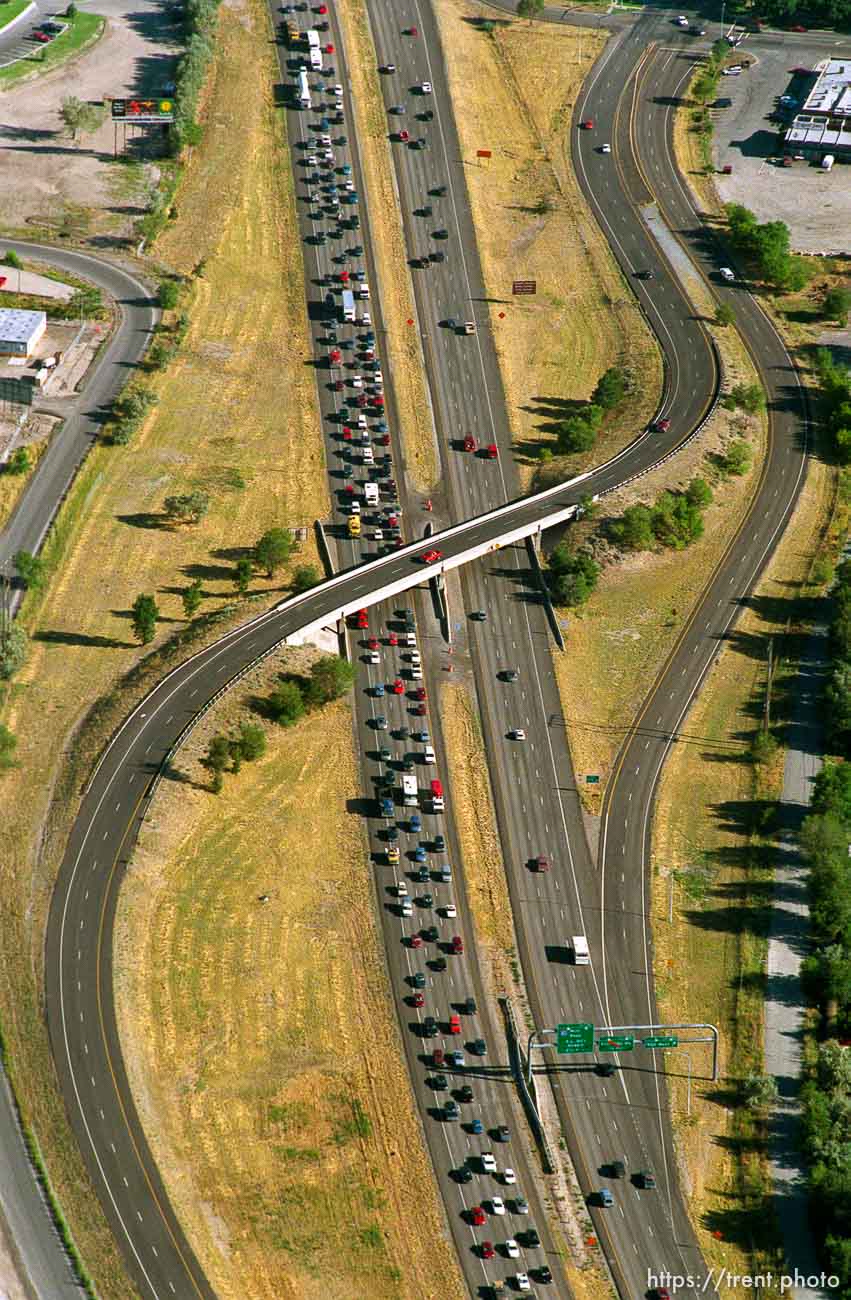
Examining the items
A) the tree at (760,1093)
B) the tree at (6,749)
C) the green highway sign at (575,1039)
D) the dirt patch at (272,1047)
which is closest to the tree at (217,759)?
the dirt patch at (272,1047)

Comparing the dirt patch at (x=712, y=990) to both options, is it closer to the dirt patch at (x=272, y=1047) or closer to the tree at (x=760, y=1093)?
the tree at (x=760, y=1093)

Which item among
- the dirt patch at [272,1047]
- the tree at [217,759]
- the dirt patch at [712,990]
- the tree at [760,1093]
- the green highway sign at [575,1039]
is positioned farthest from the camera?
the tree at [217,759]

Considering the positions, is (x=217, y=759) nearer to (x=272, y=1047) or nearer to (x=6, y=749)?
(x=6, y=749)

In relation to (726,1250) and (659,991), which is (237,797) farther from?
(726,1250)

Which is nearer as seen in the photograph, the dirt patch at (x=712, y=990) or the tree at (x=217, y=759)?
the dirt patch at (x=712, y=990)

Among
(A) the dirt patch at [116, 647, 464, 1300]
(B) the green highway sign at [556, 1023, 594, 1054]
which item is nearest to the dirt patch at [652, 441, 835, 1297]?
(B) the green highway sign at [556, 1023, 594, 1054]

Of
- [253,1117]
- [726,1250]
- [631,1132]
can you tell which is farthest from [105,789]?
[726,1250]
